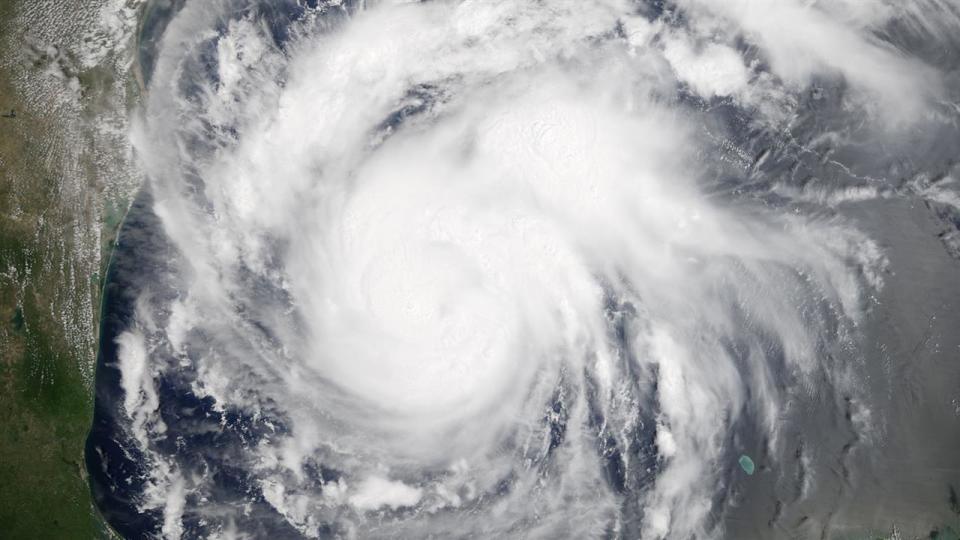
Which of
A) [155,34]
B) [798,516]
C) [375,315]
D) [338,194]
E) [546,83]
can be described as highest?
[155,34]

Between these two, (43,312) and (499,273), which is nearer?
(499,273)

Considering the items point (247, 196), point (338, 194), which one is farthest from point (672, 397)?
point (247, 196)

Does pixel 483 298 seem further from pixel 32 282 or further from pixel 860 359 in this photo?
pixel 32 282

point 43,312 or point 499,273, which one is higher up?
point 499,273

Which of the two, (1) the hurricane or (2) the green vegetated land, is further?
(2) the green vegetated land
